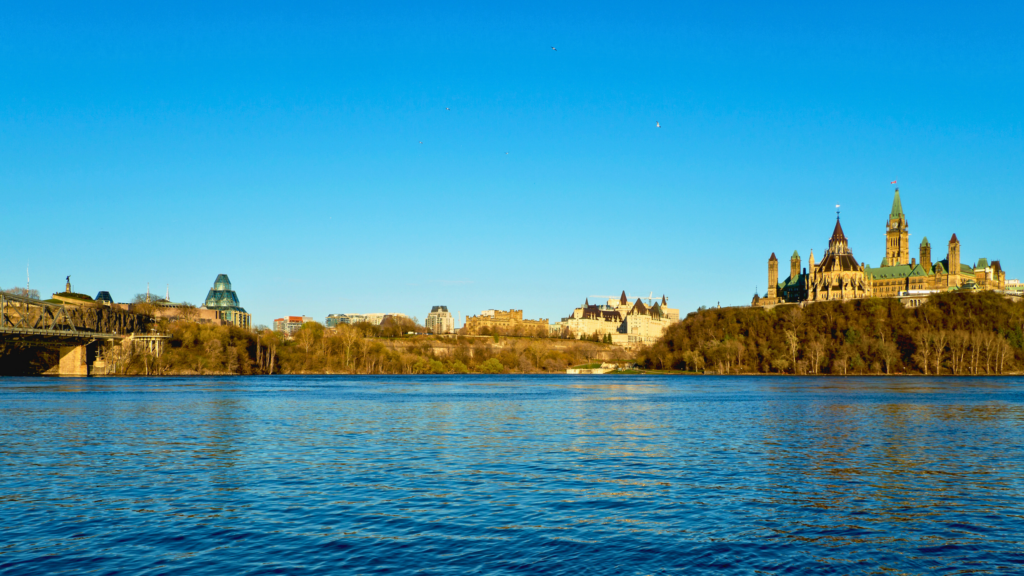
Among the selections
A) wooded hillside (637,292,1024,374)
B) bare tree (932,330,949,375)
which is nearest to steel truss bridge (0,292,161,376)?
wooded hillside (637,292,1024,374)

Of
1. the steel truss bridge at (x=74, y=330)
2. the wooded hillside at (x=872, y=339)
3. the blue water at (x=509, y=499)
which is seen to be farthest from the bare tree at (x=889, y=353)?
the steel truss bridge at (x=74, y=330)

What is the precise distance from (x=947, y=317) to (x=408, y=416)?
5978 inches

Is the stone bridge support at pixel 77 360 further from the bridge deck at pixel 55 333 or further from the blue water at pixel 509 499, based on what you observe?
the blue water at pixel 509 499

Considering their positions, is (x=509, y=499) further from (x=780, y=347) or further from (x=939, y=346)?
(x=780, y=347)

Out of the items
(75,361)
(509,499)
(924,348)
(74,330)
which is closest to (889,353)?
(924,348)

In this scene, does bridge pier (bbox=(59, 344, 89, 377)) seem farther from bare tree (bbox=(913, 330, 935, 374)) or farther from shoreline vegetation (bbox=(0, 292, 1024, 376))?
bare tree (bbox=(913, 330, 935, 374))

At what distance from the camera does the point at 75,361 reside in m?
153

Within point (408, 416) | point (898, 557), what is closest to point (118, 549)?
point (898, 557)

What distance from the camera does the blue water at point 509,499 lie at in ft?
55.3

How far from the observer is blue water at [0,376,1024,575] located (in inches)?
664

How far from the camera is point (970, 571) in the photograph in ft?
52.9

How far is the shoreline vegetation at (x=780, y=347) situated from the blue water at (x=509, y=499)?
123 meters

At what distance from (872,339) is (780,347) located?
63.1ft

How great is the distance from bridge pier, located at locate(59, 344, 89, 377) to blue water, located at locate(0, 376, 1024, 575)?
119511mm
